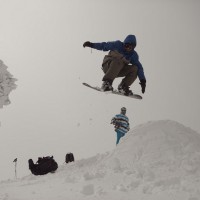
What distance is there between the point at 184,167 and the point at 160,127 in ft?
7.37

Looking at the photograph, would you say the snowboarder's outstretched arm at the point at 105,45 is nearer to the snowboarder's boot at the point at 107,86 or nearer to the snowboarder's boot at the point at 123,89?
the snowboarder's boot at the point at 107,86

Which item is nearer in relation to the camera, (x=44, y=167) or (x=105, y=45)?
(x=44, y=167)

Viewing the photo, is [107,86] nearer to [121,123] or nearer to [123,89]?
[123,89]

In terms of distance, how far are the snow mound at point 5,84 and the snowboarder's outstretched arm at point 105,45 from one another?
2217mm

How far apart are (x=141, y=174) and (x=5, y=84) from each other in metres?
4.82

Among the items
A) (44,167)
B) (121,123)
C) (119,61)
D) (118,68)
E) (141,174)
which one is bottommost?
(141,174)

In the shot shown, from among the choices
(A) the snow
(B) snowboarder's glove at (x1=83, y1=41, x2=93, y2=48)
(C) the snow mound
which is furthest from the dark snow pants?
(C) the snow mound

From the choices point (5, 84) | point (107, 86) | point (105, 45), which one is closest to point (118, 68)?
point (107, 86)

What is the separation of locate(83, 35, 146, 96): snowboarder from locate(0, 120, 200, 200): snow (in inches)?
70.1

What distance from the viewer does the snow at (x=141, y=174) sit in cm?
639

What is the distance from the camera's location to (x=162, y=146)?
8.55 m

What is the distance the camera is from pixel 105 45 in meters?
10.5

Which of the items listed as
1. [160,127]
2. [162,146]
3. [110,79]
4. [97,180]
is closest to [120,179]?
[97,180]

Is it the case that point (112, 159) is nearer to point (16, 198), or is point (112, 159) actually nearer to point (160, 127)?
point (160, 127)
